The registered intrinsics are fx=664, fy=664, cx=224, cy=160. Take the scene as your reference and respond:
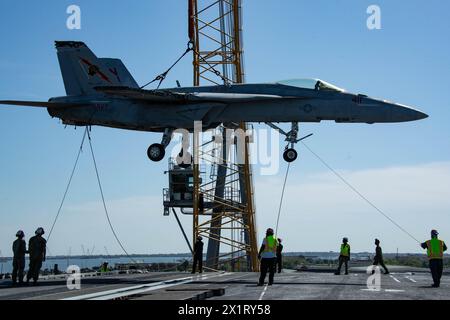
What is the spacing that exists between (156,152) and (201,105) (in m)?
3.05

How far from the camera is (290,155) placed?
31.1m

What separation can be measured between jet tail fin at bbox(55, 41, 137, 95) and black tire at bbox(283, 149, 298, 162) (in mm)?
8654

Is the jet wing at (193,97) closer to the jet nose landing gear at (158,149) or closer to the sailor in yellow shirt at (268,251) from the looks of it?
the jet nose landing gear at (158,149)

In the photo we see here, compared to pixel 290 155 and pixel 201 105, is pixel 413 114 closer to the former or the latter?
pixel 290 155

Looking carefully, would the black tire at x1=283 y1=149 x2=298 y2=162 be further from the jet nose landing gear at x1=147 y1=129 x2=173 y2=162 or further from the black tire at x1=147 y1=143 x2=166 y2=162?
the black tire at x1=147 y1=143 x2=166 y2=162

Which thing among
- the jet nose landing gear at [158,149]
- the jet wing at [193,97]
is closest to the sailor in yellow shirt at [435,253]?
the jet wing at [193,97]

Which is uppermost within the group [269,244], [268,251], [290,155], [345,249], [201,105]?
[201,105]

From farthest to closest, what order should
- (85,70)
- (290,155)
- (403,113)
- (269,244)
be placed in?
(85,70)
(290,155)
(403,113)
(269,244)

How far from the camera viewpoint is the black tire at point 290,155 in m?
31.0

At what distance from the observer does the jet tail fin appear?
32594 millimetres

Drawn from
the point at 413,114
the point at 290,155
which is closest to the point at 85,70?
the point at 290,155

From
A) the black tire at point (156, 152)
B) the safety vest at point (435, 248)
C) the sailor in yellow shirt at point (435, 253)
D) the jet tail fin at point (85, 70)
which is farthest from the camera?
the jet tail fin at point (85, 70)

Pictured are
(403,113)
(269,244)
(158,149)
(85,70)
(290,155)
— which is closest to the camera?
(269,244)

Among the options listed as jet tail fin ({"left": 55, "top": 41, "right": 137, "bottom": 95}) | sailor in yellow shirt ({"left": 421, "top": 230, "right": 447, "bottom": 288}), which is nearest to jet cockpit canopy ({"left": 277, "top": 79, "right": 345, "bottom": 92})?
jet tail fin ({"left": 55, "top": 41, "right": 137, "bottom": 95})
